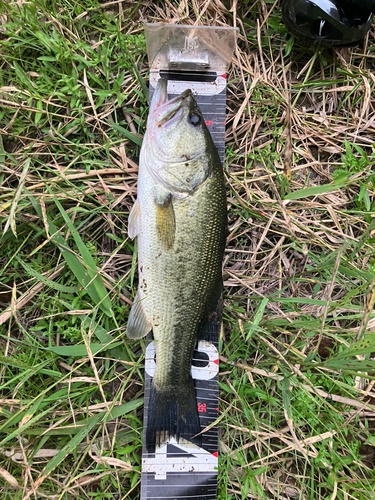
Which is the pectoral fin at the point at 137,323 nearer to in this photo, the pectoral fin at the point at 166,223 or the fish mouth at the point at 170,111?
the pectoral fin at the point at 166,223

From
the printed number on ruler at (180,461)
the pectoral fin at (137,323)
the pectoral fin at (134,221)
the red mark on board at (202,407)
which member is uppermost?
the pectoral fin at (134,221)

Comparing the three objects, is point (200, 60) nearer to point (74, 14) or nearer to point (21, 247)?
point (74, 14)

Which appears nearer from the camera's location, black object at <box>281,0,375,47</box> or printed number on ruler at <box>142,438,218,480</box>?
printed number on ruler at <box>142,438,218,480</box>

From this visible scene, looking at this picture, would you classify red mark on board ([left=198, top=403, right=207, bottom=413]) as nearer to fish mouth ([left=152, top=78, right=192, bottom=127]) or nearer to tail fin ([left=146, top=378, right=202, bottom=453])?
tail fin ([left=146, top=378, right=202, bottom=453])

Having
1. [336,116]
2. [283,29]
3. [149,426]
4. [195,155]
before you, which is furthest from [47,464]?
[283,29]

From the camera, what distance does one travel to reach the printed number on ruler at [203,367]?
2.36 m

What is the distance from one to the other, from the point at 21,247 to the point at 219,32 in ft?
7.68

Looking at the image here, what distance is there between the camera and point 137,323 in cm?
229

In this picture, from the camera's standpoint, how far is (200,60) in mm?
2611

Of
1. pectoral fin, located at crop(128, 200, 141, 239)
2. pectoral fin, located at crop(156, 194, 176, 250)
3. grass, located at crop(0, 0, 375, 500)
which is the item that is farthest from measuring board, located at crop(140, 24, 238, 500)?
pectoral fin, located at crop(128, 200, 141, 239)

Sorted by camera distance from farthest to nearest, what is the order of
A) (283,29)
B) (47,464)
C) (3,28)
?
(283,29) < (3,28) < (47,464)

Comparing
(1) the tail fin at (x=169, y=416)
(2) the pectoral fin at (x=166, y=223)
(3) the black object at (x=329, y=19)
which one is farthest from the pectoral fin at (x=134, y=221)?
(3) the black object at (x=329, y=19)

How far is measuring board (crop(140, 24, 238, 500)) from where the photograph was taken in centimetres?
226

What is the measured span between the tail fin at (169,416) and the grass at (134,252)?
0.51 feet
